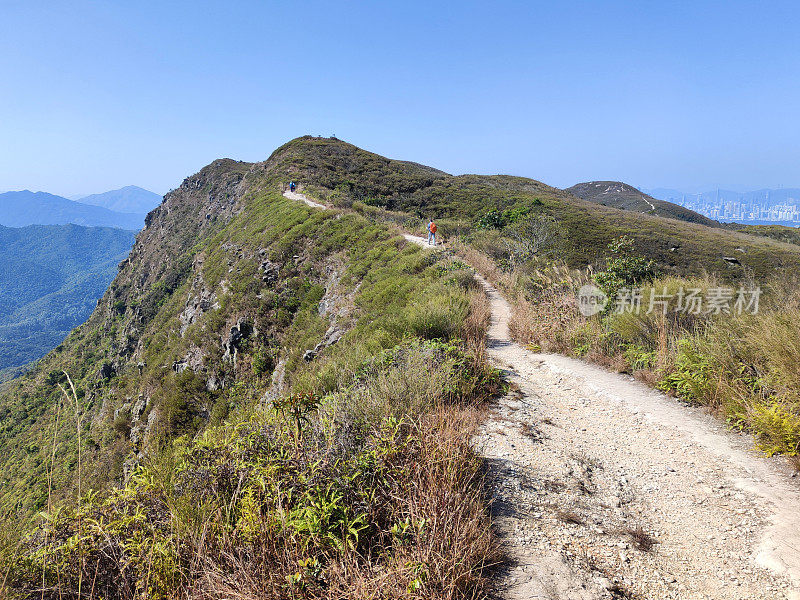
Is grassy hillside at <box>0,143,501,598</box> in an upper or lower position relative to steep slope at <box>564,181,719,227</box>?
lower

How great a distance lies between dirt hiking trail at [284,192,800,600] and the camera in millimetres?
2438

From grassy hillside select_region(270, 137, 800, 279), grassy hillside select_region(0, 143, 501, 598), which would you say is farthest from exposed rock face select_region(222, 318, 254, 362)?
grassy hillside select_region(0, 143, 501, 598)

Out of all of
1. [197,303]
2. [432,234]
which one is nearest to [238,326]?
[197,303]

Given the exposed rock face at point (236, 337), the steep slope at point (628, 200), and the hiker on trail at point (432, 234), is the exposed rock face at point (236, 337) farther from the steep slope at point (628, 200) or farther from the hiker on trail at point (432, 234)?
the steep slope at point (628, 200)

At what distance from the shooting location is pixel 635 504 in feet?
10.9

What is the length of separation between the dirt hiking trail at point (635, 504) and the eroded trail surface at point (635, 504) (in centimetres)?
1

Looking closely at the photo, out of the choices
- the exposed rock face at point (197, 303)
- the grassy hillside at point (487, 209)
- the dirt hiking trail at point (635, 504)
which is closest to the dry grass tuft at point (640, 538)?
the dirt hiking trail at point (635, 504)

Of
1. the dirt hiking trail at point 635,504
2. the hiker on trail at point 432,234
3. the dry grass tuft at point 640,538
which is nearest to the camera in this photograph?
the dirt hiking trail at point 635,504

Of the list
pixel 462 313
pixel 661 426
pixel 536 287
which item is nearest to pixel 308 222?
pixel 536 287

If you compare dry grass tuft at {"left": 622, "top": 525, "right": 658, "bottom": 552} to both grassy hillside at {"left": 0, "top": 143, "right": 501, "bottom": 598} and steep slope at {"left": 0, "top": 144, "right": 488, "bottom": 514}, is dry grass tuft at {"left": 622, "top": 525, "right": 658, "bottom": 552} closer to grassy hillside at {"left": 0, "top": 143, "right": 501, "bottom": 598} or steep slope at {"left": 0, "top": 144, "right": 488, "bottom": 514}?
grassy hillside at {"left": 0, "top": 143, "right": 501, "bottom": 598}

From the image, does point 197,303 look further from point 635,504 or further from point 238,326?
point 635,504

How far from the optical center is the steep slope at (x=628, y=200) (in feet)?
311

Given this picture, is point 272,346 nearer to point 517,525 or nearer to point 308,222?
point 308,222

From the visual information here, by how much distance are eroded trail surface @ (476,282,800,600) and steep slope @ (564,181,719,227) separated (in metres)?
96.8
